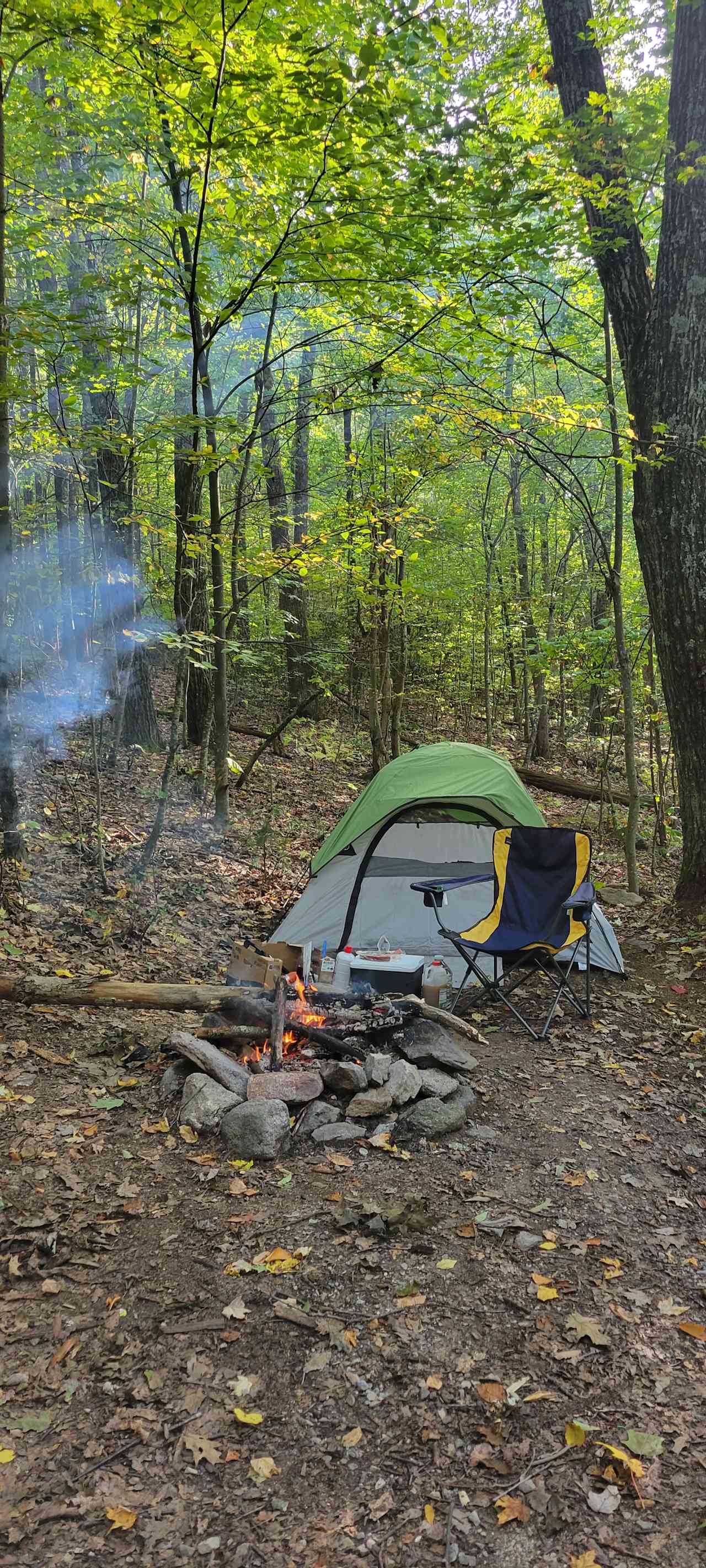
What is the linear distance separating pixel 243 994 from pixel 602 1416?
2559mm

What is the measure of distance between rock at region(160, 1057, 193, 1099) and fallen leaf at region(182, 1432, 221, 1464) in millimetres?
1606

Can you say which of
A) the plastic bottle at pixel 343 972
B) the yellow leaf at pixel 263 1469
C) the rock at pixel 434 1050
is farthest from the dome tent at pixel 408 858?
the yellow leaf at pixel 263 1469

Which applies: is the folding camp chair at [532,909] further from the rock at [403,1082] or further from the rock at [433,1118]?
the rock at [433,1118]

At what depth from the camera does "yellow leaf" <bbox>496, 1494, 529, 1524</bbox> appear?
1.71 m

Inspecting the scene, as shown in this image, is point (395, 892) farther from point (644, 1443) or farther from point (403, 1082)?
point (644, 1443)

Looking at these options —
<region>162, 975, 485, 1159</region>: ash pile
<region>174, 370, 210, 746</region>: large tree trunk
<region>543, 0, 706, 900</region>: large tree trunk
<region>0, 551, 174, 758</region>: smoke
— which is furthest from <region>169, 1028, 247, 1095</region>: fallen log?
<region>0, 551, 174, 758</region>: smoke

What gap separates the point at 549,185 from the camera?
→ 4.98m

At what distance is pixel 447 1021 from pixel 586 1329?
78.4 inches

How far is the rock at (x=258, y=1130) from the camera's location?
307cm

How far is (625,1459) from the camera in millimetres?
1813

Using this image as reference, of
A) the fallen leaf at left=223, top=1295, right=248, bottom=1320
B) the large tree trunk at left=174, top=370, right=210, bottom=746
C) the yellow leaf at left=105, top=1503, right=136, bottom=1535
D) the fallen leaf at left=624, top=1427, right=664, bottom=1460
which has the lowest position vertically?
the fallen leaf at left=223, top=1295, right=248, bottom=1320

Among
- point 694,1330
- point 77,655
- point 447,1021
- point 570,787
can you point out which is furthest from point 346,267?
point 570,787

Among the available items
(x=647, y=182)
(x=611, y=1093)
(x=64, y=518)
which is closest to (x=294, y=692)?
(x=64, y=518)

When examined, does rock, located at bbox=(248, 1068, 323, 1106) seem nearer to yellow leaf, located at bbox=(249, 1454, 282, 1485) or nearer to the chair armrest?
yellow leaf, located at bbox=(249, 1454, 282, 1485)
